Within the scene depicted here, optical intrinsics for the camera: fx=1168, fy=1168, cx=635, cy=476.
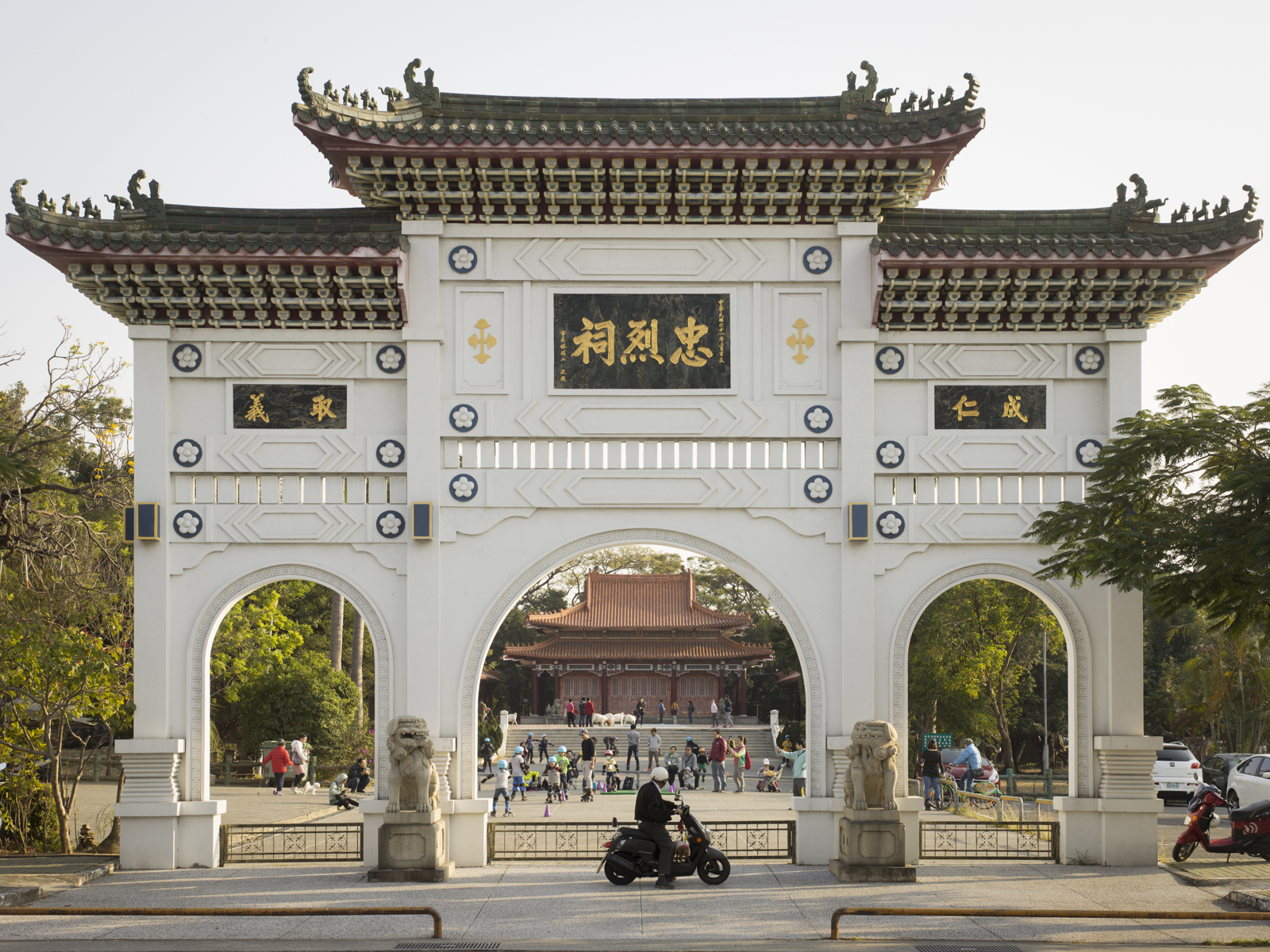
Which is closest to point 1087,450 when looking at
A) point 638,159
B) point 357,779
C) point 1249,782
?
point 638,159

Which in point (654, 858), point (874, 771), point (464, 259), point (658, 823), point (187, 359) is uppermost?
point (464, 259)

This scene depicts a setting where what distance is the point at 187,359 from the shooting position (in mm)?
12836

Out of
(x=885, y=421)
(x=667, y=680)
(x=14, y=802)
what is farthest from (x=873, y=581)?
(x=667, y=680)

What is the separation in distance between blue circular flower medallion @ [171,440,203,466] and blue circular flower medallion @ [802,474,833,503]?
6612 millimetres

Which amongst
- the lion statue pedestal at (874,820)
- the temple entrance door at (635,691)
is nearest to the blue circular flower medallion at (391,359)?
the lion statue pedestal at (874,820)

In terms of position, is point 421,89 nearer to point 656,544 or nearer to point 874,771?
point 656,544

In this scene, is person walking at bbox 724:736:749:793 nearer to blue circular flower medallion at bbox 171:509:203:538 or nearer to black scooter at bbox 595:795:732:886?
black scooter at bbox 595:795:732:886

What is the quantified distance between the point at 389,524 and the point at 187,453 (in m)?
2.32

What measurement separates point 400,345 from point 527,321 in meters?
1.43

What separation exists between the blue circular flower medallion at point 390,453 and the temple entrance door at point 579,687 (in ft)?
108

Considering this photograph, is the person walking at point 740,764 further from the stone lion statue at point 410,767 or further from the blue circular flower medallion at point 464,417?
the blue circular flower medallion at point 464,417

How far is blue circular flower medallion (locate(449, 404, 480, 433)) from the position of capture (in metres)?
12.8

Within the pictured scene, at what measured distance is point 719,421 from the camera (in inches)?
504

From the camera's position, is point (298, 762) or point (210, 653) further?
point (298, 762)
